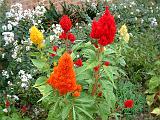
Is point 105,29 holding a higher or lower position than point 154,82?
higher

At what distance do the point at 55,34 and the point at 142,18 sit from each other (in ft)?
7.40

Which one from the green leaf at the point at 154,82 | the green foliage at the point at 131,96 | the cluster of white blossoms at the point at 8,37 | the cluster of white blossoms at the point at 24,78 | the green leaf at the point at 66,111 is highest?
the cluster of white blossoms at the point at 8,37

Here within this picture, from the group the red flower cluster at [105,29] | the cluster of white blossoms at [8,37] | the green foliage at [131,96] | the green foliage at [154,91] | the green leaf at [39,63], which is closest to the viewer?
the red flower cluster at [105,29]

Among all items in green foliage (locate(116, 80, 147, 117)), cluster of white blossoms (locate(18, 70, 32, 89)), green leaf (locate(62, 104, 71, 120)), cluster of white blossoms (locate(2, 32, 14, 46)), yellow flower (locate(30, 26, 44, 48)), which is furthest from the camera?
cluster of white blossoms (locate(2, 32, 14, 46))

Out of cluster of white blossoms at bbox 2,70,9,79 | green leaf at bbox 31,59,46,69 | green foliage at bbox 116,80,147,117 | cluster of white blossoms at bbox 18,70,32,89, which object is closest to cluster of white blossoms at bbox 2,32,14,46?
cluster of white blossoms at bbox 2,70,9,79

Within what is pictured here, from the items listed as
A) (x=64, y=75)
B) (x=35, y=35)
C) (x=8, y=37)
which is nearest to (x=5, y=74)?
(x=8, y=37)

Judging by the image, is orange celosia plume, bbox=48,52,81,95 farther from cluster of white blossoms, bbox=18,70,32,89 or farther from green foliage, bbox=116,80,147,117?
green foliage, bbox=116,80,147,117

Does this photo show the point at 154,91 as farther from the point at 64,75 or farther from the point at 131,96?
the point at 64,75

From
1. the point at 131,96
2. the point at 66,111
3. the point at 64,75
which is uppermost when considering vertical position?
the point at 64,75

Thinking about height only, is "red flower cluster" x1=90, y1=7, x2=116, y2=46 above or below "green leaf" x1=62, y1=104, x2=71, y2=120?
above

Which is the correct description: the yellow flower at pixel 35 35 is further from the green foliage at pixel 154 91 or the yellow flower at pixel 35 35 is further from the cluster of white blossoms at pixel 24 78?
the green foliage at pixel 154 91

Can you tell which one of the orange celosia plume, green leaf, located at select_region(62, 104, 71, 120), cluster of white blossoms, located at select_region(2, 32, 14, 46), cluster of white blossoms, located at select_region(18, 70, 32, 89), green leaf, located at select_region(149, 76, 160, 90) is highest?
cluster of white blossoms, located at select_region(2, 32, 14, 46)

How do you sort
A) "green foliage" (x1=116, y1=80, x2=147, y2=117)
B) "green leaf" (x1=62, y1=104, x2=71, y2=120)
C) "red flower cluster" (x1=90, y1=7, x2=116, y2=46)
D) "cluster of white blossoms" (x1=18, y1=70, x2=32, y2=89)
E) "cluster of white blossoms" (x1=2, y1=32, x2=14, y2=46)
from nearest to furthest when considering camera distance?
"red flower cluster" (x1=90, y1=7, x2=116, y2=46) → "green leaf" (x1=62, y1=104, x2=71, y2=120) → "cluster of white blossoms" (x1=18, y1=70, x2=32, y2=89) → "green foliage" (x1=116, y1=80, x2=147, y2=117) → "cluster of white blossoms" (x1=2, y1=32, x2=14, y2=46)

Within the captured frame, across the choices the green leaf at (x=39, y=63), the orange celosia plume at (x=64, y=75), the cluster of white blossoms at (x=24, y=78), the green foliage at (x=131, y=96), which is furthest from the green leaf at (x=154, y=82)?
the orange celosia plume at (x=64, y=75)
